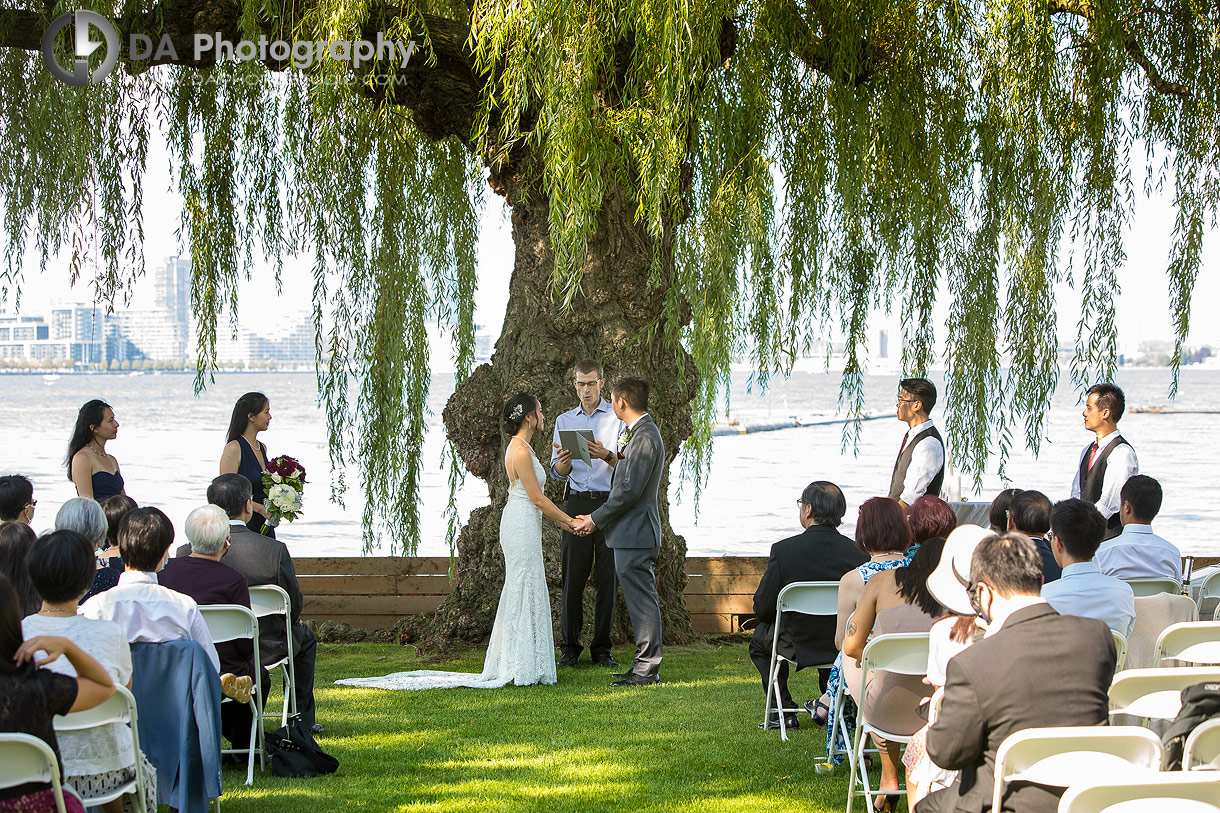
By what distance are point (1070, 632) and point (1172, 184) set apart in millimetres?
5407

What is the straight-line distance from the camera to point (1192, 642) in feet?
11.9

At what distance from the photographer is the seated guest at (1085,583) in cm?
395

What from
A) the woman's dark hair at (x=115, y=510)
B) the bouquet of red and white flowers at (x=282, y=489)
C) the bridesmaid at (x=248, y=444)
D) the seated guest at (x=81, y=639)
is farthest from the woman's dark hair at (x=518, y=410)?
the seated guest at (x=81, y=639)

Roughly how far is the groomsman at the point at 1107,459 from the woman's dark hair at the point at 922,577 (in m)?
2.64

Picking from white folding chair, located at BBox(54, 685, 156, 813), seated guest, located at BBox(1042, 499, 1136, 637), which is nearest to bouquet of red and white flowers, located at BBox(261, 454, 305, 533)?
white folding chair, located at BBox(54, 685, 156, 813)

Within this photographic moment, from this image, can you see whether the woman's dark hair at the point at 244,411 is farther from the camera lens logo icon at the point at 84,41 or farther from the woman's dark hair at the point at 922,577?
the woman's dark hair at the point at 922,577

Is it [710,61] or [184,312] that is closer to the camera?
[710,61]

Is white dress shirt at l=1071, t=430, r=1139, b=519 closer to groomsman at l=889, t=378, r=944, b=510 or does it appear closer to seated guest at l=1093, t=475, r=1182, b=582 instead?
groomsman at l=889, t=378, r=944, b=510

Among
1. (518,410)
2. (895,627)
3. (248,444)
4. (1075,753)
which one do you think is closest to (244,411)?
(248,444)

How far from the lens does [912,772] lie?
11.1ft

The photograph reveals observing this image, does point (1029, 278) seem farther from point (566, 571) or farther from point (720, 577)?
point (566, 571)

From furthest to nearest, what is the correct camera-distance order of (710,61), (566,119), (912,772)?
(710,61), (566,119), (912,772)

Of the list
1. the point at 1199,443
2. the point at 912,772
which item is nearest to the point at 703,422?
the point at 912,772

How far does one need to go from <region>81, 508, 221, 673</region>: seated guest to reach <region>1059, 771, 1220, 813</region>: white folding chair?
9.05 ft
